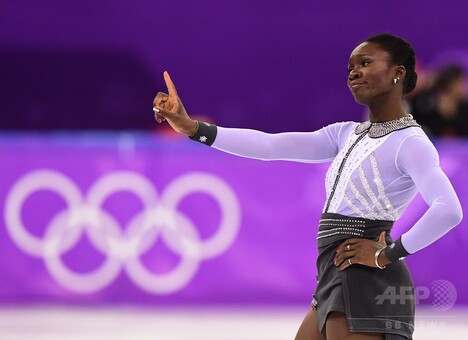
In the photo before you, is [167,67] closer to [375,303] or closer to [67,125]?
[67,125]

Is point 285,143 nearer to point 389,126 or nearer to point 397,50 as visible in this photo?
point 389,126

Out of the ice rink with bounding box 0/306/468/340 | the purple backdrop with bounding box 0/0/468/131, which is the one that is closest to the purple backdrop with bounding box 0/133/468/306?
the ice rink with bounding box 0/306/468/340

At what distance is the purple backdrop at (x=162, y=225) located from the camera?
7.75 meters

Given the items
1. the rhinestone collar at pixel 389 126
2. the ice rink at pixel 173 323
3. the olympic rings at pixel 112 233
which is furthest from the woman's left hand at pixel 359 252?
the olympic rings at pixel 112 233

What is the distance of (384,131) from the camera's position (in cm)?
339

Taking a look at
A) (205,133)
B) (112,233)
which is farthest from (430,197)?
(112,233)

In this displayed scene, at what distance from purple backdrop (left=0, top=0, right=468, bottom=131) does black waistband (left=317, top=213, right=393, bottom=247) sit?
7433 millimetres

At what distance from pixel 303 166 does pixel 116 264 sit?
70.0 inches

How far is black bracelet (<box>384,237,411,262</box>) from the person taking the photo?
10.6 feet

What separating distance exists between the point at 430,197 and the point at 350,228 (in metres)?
0.34

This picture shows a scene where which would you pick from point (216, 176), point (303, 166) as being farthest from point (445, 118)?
point (216, 176)

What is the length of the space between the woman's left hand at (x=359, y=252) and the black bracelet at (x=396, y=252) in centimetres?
4

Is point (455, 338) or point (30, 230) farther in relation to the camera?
point (30, 230)

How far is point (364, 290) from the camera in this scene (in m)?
3.31
